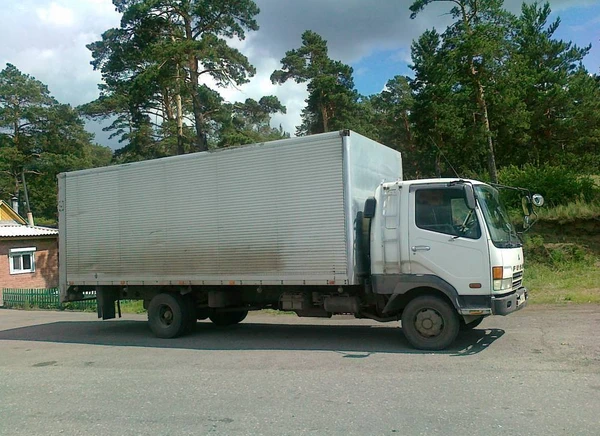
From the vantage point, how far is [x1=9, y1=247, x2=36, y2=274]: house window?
2839cm

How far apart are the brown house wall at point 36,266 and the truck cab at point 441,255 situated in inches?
974

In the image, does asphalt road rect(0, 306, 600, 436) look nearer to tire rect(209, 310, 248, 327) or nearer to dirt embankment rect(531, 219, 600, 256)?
tire rect(209, 310, 248, 327)

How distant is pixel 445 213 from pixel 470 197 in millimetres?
478

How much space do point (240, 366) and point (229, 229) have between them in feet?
8.74

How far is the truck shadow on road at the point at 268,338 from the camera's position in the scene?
9000 millimetres

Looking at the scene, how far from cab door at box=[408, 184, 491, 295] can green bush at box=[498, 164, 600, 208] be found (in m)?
11.8

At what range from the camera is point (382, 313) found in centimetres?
921

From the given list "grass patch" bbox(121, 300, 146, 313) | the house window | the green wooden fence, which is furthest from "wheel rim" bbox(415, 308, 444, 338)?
the house window

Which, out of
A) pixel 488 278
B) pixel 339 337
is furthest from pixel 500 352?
pixel 339 337

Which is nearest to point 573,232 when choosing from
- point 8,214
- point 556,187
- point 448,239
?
point 556,187

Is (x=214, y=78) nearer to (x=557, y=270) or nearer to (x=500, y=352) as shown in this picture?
(x=557, y=270)

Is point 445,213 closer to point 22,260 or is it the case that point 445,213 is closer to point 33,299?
point 33,299

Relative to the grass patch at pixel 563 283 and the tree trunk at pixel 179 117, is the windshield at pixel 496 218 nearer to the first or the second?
the grass patch at pixel 563 283

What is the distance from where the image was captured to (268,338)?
10.6m
